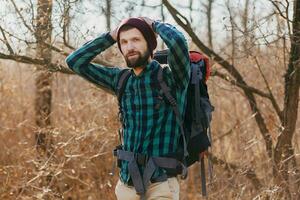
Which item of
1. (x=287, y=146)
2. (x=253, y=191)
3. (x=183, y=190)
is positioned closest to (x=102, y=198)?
(x=183, y=190)

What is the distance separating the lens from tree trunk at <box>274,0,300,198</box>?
17.9ft

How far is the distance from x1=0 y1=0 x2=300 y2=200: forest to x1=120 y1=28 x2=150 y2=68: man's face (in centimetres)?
115

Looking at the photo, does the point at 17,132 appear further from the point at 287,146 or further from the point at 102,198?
the point at 287,146

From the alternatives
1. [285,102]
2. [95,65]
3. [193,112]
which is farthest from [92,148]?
[193,112]

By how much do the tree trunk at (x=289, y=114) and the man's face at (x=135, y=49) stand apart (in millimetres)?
2472

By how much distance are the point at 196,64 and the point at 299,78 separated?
262cm

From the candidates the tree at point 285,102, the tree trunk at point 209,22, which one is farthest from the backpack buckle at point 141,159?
the tree trunk at point 209,22

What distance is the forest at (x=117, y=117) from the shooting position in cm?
554

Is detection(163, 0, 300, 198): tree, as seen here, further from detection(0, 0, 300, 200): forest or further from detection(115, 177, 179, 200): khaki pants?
detection(115, 177, 179, 200): khaki pants

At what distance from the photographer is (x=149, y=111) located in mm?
3234

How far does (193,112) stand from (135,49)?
47cm

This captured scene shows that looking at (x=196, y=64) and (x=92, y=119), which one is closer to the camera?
(x=196, y=64)

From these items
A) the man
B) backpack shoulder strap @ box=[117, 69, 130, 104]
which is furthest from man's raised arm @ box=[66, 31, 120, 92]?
the man

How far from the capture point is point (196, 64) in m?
3.35
